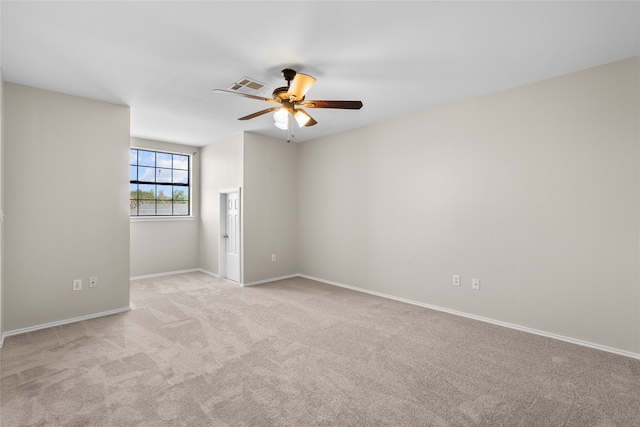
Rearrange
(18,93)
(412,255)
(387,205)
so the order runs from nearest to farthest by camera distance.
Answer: (18,93), (412,255), (387,205)

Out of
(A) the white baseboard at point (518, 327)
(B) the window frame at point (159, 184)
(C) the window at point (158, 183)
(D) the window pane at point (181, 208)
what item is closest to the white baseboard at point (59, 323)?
(B) the window frame at point (159, 184)

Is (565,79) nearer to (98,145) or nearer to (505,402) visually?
(505,402)

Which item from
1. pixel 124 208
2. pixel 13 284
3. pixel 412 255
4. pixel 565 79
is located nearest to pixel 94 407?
pixel 13 284

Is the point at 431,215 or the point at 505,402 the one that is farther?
the point at 431,215

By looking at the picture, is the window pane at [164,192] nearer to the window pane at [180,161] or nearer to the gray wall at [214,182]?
the window pane at [180,161]

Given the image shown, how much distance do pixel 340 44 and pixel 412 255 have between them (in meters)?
2.80

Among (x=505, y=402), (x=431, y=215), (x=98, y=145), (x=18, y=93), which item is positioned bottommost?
(x=505, y=402)

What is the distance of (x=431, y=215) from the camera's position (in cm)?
395

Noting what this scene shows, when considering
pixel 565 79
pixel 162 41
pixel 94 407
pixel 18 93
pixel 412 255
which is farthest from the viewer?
pixel 412 255

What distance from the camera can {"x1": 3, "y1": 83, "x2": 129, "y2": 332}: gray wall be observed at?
3145 millimetres

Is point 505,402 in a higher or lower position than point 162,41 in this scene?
lower

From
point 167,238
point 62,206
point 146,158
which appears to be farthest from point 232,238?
point 62,206

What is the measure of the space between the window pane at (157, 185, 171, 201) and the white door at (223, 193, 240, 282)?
1.35 metres

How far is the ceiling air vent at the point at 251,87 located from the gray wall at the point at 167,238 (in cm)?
330
